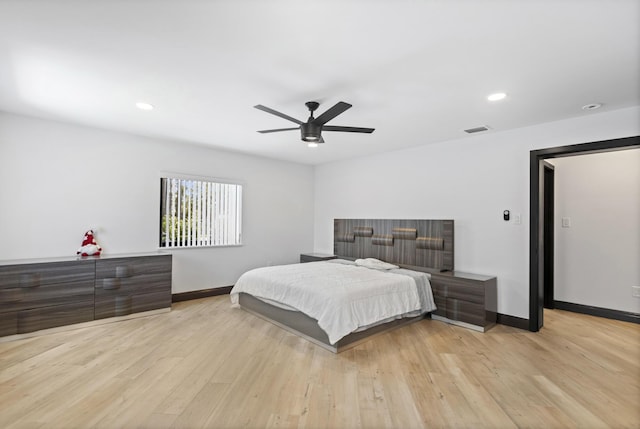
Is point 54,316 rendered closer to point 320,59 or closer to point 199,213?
point 199,213

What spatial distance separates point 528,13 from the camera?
184 centimetres

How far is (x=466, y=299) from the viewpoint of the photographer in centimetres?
394

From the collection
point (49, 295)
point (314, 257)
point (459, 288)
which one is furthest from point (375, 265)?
point (49, 295)

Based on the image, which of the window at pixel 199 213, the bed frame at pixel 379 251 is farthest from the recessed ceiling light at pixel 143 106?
the bed frame at pixel 379 251

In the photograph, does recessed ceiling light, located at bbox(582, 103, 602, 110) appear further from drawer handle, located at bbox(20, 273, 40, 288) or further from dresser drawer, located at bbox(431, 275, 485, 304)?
drawer handle, located at bbox(20, 273, 40, 288)

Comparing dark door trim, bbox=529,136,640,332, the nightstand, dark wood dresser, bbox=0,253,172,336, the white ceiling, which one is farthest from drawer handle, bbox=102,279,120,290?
dark door trim, bbox=529,136,640,332

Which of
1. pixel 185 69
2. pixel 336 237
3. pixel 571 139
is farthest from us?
pixel 336 237

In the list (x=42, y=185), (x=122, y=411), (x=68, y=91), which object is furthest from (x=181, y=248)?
(x=122, y=411)

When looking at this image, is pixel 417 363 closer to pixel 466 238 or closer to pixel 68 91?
pixel 466 238

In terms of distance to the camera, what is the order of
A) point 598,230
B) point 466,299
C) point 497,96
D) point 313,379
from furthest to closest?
point 598,230 < point 466,299 < point 497,96 < point 313,379

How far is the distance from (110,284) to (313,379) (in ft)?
9.72

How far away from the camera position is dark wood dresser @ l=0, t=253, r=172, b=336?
3.38m

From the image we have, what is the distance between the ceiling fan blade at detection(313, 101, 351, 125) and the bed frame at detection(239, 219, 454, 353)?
2.08 m

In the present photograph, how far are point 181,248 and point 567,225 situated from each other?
604cm
